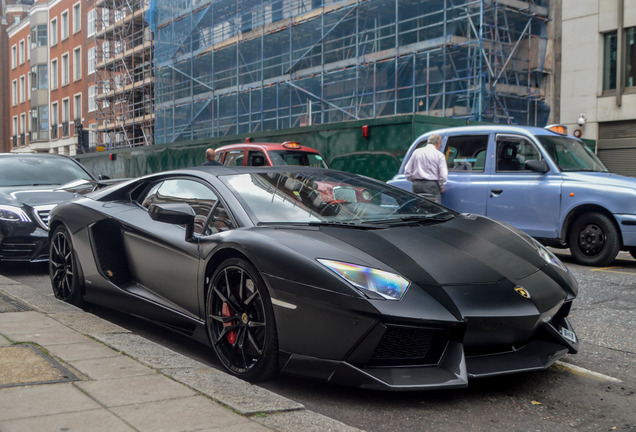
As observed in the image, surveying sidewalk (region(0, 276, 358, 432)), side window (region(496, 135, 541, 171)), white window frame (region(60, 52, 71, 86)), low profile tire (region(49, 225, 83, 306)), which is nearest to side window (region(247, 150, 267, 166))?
side window (region(496, 135, 541, 171))

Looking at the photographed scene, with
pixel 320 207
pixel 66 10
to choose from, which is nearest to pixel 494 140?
pixel 320 207

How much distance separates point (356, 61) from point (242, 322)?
2139 centimetres

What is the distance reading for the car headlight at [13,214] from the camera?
7844 millimetres

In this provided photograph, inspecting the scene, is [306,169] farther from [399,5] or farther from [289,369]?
[399,5]

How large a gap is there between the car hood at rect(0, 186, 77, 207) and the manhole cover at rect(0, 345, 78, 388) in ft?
15.0

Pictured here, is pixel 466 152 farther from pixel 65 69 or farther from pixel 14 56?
pixel 14 56

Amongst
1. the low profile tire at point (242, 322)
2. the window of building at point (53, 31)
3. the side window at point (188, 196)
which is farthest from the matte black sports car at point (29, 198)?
the window of building at point (53, 31)

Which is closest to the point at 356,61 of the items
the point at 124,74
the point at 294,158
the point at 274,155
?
the point at 294,158

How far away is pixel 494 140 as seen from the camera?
936 cm

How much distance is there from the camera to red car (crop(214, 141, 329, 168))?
1181 cm

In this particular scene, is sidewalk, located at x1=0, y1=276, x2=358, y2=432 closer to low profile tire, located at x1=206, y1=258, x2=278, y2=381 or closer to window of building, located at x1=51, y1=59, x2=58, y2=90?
low profile tire, located at x1=206, y1=258, x2=278, y2=381

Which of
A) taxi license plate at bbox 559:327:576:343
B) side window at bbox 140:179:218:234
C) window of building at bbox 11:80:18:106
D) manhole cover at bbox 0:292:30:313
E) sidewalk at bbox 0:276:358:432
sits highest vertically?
window of building at bbox 11:80:18:106

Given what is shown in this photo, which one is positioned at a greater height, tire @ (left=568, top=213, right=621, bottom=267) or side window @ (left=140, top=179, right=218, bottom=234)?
side window @ (left=140, top=179, right=218, bottom=234)

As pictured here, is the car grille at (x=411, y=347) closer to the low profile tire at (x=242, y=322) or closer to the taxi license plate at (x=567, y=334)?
the low profile tire at (x=242, y=322)
